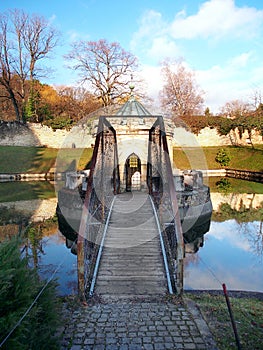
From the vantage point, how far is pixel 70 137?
28.1 m

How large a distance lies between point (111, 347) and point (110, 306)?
88 cm

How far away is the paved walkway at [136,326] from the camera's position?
270 centimetres

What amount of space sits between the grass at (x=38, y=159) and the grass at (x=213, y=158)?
28.0 ft

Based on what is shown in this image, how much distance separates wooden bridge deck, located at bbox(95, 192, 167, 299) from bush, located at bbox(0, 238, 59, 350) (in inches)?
60.1

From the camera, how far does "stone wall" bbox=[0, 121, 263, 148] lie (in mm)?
26672

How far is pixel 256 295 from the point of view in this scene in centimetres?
474

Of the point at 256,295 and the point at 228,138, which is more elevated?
the point at 228,138

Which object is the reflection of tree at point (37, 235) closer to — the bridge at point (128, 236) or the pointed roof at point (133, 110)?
the bridge at point (128, 236)

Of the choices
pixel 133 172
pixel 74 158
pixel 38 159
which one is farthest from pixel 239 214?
pixel 38 159

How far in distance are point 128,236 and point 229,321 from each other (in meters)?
3.03

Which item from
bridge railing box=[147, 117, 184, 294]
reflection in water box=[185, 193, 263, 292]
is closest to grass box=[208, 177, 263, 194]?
reflection in water box=[185, 193, 263, 292]

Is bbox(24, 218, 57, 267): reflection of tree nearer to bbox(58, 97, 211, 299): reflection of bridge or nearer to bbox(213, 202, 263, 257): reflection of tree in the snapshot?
bbox(58, 97, 211, 299): reflection of bridge

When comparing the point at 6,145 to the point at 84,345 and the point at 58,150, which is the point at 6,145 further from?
the point at 84,345

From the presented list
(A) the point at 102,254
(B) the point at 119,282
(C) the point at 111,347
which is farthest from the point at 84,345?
(A) the point at 102,254
